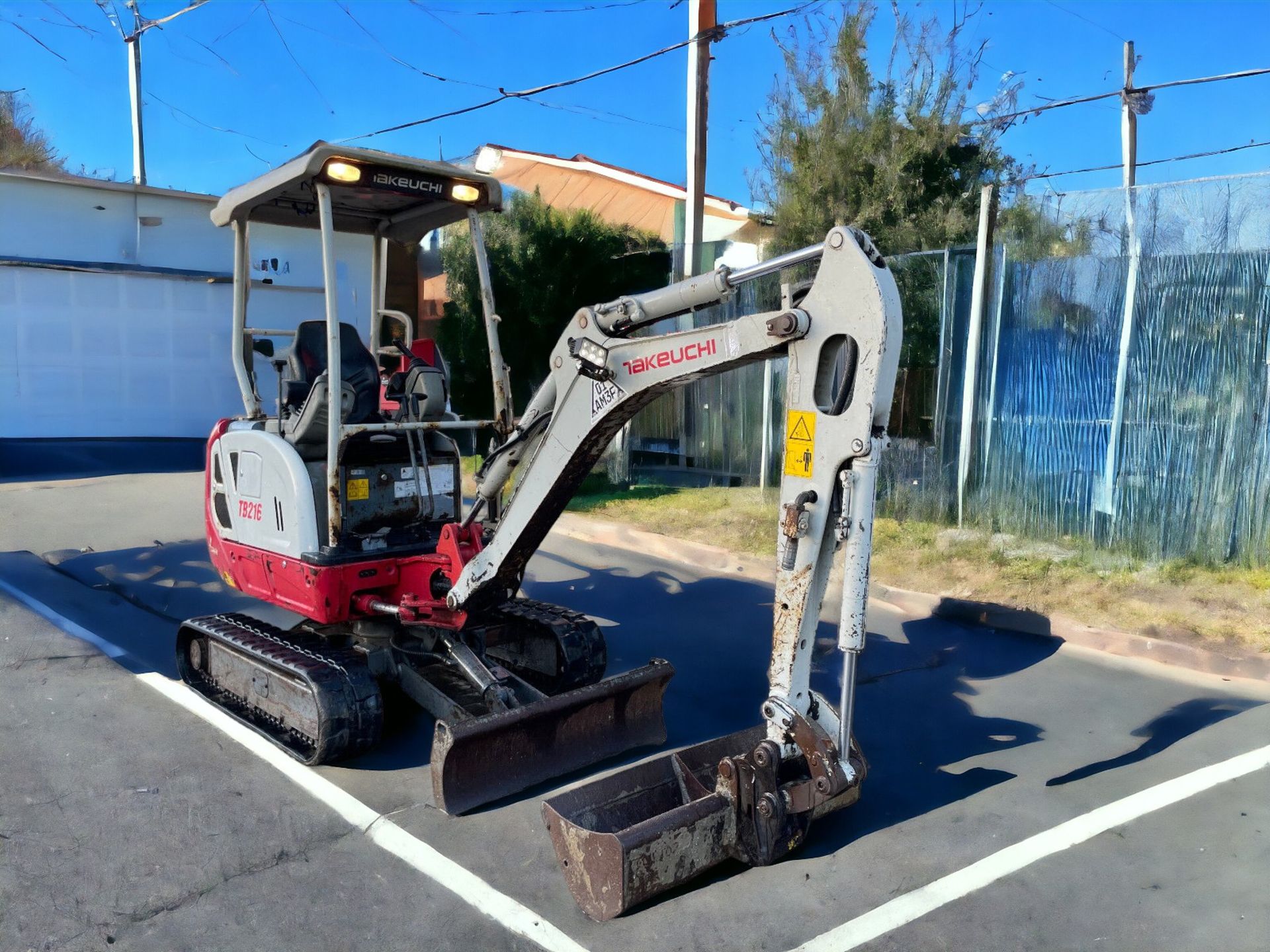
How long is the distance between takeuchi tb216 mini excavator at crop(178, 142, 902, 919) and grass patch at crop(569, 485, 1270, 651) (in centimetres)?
332

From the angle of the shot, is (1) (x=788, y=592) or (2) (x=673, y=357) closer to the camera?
(1) (x=788, y=592)

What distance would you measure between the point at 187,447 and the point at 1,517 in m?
7.09

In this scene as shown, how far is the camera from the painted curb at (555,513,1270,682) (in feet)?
21.6

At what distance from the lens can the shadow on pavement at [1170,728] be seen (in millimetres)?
5113

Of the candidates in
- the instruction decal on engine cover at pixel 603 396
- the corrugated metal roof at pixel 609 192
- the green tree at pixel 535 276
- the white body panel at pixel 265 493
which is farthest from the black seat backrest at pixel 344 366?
the corrugated metal roof at pixel 609 192

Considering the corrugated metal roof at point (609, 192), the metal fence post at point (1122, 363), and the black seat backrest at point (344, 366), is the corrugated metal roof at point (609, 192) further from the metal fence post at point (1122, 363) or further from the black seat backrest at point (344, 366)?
the black seat backrest at point (344, 366)

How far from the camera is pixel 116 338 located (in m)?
17.9

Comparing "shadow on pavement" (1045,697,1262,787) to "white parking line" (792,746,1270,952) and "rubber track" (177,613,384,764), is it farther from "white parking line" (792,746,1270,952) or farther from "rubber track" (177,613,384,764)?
"rubber track" (177,613,384,764)

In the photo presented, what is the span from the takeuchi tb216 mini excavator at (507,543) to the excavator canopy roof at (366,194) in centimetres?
2

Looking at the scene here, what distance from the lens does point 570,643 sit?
6059 mm

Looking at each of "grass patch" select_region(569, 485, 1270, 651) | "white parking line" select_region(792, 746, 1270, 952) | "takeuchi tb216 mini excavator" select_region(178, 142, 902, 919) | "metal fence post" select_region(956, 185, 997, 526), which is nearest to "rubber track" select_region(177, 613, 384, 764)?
"takeuchi tb216 mini excavator" select_region(178, 142, 902, 919)

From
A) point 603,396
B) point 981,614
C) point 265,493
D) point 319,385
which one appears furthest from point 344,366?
point 981,614

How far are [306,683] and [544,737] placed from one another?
1290mm

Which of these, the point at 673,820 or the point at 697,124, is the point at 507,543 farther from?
the point at 697,124
